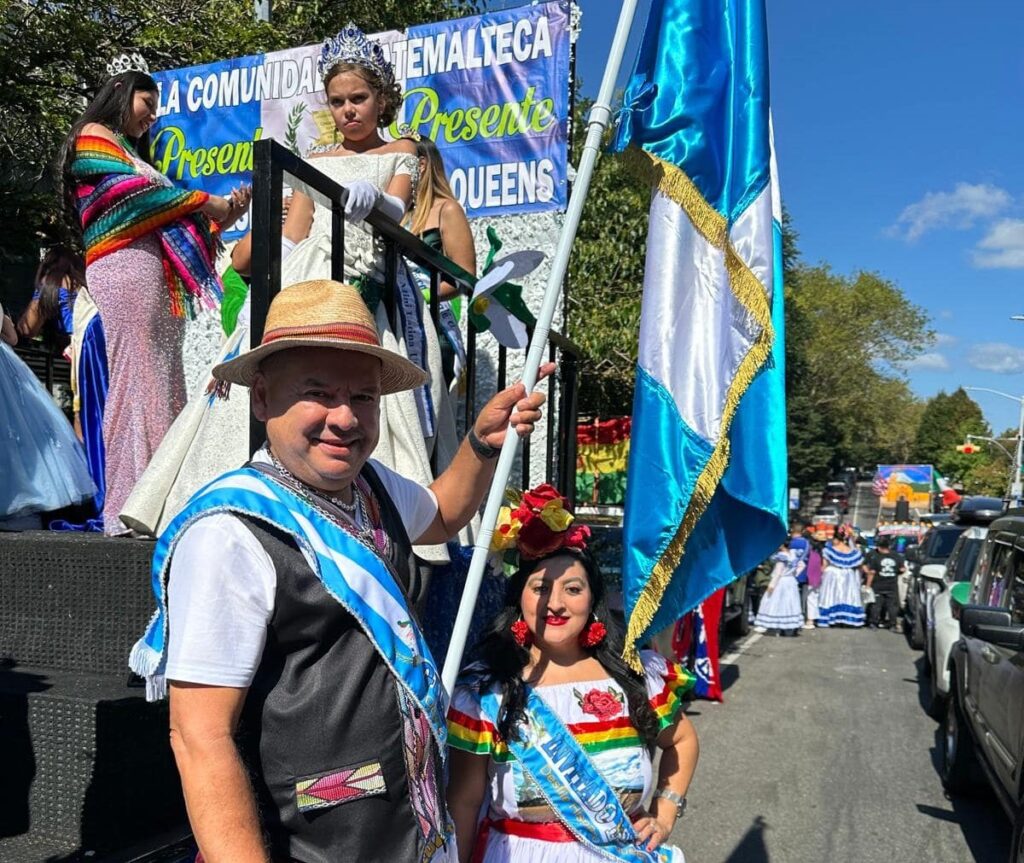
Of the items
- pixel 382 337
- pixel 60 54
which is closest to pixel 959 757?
pixel 382 337

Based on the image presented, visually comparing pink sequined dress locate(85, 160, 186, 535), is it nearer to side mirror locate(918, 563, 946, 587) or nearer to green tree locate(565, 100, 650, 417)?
side mirror locate(918, 563, 946, 587)

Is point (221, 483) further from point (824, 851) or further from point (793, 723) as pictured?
point (793, 723)

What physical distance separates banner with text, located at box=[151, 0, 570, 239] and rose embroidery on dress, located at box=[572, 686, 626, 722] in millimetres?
3461

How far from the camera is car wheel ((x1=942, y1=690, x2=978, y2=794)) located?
5957 mm

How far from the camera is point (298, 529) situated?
1.50m

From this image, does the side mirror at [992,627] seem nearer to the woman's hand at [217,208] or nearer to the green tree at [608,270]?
the woman's hand at [217,208]

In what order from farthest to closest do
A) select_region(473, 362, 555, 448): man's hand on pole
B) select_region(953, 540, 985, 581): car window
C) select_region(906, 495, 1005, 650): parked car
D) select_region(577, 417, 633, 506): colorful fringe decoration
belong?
select_region(906, 495, 1005, 650): parked car → select_region(577, 417, 633, 506): colorful fringe decoration → select_region(953, 540, 985, 581): car window → select_region(473, 362, 555, 448): man's hand on pole

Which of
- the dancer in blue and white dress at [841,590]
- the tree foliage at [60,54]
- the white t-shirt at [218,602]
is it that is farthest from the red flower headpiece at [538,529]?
the dancer in blue and white dress at [841,590]

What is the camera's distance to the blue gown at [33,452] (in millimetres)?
3607

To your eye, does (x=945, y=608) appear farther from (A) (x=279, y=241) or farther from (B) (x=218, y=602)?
(B) (x=218, y=602)

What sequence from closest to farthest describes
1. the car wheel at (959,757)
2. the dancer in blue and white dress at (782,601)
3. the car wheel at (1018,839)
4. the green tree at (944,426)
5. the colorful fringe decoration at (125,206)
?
1. the colorful fringe decoration at (125,206)
2. the car wheel at (1018,839)
3. the car wheel at (959,757)
4. the dancer in blue and white dress at (782,601)
5. the green tree at (944,426)

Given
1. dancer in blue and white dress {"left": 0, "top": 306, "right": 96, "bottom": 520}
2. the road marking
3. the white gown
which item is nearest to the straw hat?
the white gown

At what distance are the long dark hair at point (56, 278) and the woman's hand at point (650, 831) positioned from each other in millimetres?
3904

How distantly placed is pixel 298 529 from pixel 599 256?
471 inches
